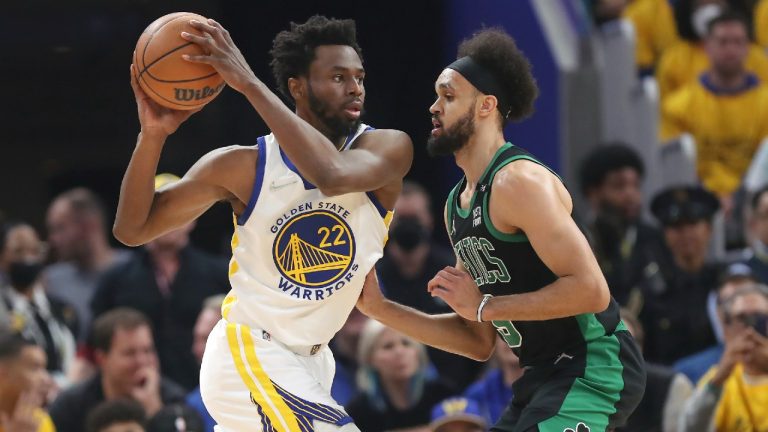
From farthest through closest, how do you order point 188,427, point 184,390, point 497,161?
point 184,390 → point 188,427 → point 497,161

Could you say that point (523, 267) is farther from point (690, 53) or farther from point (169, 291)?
point (690, 53)

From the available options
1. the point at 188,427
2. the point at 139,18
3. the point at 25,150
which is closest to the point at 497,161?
the point at 188,427

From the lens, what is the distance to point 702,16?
11.4 metres

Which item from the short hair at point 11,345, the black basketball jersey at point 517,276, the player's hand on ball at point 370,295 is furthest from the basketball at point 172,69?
the short hair at point 11,345

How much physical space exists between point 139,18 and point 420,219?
340 centimetres

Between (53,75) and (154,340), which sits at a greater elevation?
(53,75)

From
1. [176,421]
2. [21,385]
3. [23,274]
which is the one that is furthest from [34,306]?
[176,421]

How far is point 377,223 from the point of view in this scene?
5.54 meters

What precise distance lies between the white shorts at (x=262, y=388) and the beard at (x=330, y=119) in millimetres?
844

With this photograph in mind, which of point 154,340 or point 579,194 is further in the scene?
point 579,194

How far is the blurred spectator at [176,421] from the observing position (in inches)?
290

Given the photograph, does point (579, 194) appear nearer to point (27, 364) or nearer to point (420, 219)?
point (420, 219)

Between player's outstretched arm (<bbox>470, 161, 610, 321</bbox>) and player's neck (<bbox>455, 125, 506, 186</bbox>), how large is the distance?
0.87 feet

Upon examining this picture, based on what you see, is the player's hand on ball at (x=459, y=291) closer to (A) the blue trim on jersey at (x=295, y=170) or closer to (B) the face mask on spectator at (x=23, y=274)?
(A) the blue trim on jersey at (x=295, y=170)
